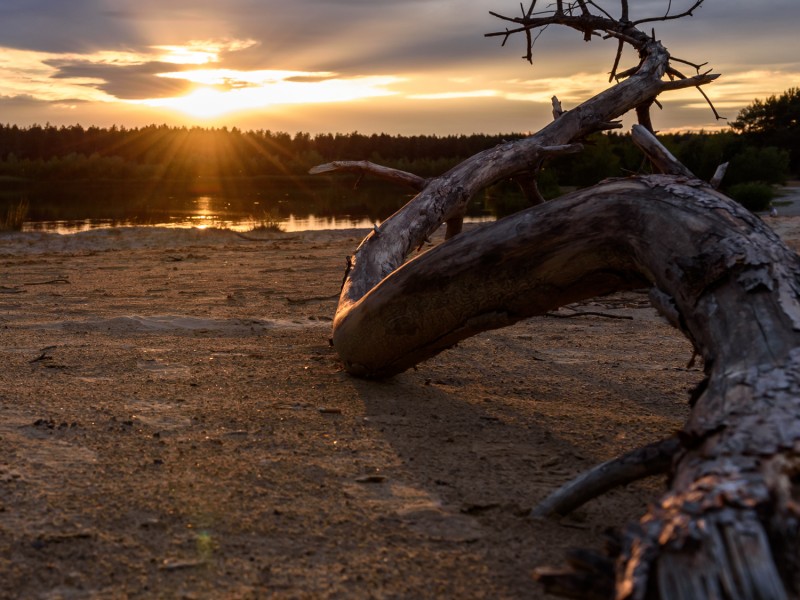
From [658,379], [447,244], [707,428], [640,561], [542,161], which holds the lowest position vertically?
[658,379]

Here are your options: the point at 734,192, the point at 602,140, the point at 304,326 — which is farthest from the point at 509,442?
the point at 602,140

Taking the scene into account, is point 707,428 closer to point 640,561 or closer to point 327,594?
point 640,561

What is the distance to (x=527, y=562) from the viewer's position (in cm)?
202

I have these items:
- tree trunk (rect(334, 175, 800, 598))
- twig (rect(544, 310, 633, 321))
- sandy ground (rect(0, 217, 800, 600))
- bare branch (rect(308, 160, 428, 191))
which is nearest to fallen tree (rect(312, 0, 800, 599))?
tree trunk (rect(334, 175, 800, 598))

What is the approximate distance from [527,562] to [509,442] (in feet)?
3.12

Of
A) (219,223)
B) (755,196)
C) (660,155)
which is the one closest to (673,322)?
(660,155)

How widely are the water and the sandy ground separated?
38.1 feet

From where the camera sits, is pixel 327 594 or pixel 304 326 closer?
pixel 327 594

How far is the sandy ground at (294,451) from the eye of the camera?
6.57 ft

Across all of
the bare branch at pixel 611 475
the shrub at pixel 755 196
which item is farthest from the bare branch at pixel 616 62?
the shrub at pixel 755 196

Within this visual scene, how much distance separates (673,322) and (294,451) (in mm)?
1316

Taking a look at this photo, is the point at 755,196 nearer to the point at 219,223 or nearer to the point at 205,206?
the point at 219,223

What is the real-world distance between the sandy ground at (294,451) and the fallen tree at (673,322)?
320 millimetres

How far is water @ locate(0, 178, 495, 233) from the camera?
1825 centimetres
